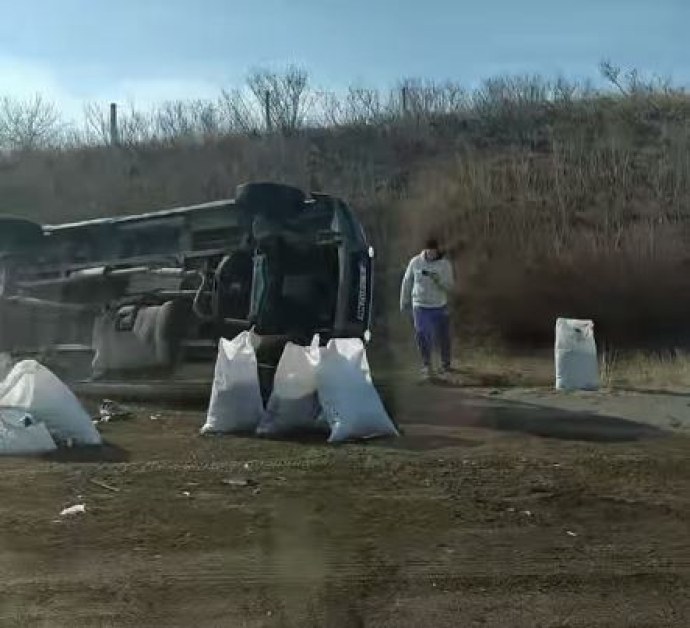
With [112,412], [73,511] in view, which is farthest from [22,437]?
[112,412]

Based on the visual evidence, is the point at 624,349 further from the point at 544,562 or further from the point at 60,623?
the point at 60,623

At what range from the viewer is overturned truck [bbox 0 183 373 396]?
1123 cm

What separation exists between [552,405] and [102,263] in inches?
207

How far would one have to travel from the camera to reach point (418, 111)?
32375mm

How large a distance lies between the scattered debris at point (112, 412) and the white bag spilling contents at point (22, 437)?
193 centimetres

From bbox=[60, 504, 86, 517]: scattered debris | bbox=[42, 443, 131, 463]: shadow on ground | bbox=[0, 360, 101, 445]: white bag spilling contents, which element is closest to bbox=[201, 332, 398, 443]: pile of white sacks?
bbox=[42, 443, 131, 463]: shadow on ground

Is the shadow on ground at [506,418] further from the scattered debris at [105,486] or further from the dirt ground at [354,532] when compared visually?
the scattered debris at [105,486]

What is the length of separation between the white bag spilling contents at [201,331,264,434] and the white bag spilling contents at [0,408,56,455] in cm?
145

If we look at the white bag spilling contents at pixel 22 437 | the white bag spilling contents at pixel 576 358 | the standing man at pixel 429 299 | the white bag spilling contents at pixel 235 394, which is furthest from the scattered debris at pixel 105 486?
the standing man at pixel 429 299

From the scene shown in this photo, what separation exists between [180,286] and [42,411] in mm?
3466

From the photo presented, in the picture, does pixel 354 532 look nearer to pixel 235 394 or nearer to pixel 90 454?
pixel 90 454

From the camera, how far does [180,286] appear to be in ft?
39.8

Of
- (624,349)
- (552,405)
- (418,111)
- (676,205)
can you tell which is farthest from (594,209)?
(552,405)

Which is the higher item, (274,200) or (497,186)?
(497,186)
